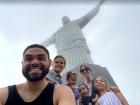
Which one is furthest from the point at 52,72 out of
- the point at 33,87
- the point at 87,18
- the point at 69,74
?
the point at 87,18

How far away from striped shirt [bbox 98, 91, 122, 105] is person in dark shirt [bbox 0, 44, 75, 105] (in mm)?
1774

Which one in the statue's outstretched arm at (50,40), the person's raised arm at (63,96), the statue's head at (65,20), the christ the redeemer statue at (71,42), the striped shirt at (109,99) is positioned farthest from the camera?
the statue's head at (65,20)

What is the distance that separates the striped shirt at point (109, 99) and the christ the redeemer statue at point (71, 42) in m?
14.7

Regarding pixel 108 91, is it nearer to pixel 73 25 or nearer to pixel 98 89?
pixel 98 89

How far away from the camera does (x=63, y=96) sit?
1.85m

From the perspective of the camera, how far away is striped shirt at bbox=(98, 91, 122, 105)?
3.62 meters

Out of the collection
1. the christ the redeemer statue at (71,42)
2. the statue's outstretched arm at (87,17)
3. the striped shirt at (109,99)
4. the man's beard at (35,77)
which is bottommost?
the striped shirt at (109,99)

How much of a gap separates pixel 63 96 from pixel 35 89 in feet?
0.61

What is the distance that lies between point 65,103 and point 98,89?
6.94 ft

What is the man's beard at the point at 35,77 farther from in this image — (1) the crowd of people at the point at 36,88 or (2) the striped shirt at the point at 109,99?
(2) the striped shirt at the point at 109,99

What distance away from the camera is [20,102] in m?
1.81

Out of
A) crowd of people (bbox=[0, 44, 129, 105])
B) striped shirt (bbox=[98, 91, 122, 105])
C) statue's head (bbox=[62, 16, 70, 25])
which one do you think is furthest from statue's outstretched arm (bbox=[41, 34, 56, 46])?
crowd of people (bbox=[0, 44, 129, 105])

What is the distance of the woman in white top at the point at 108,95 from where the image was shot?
364 centimetres

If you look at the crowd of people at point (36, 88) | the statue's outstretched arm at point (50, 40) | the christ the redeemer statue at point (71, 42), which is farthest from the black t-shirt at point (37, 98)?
the statue's outstretched arm at point (50, 40)
